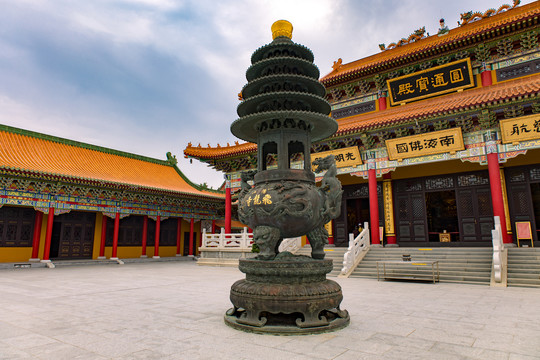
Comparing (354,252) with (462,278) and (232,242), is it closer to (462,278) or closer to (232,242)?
(462,278)

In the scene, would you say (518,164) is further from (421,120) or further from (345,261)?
(345,261)

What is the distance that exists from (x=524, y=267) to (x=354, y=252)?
4.62 meters

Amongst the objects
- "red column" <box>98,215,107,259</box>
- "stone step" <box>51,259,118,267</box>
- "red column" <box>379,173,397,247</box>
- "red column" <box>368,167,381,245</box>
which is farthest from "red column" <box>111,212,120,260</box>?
"red column" <box>379,173,397,247</box>

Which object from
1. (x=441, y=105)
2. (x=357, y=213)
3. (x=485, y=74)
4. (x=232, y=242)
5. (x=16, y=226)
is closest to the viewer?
(x=441, y=105)

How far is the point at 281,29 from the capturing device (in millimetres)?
5578

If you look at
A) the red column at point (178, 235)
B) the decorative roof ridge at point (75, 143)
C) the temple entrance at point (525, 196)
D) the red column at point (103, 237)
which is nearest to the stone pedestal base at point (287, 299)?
the temple entrance at point (525, 196)

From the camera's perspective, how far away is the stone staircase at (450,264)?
912 cm

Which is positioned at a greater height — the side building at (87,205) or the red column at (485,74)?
the red column at (485,74)

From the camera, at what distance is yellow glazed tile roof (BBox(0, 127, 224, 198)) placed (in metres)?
15.1

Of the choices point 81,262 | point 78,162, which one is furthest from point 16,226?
point 78,162

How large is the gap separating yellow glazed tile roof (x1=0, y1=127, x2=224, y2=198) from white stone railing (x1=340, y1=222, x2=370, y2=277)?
10900 mm

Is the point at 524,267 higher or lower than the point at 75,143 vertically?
lower

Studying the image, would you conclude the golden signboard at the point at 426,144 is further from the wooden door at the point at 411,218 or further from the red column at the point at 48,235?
the red column at the point at 48,235

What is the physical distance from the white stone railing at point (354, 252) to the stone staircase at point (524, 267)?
4.23 m
